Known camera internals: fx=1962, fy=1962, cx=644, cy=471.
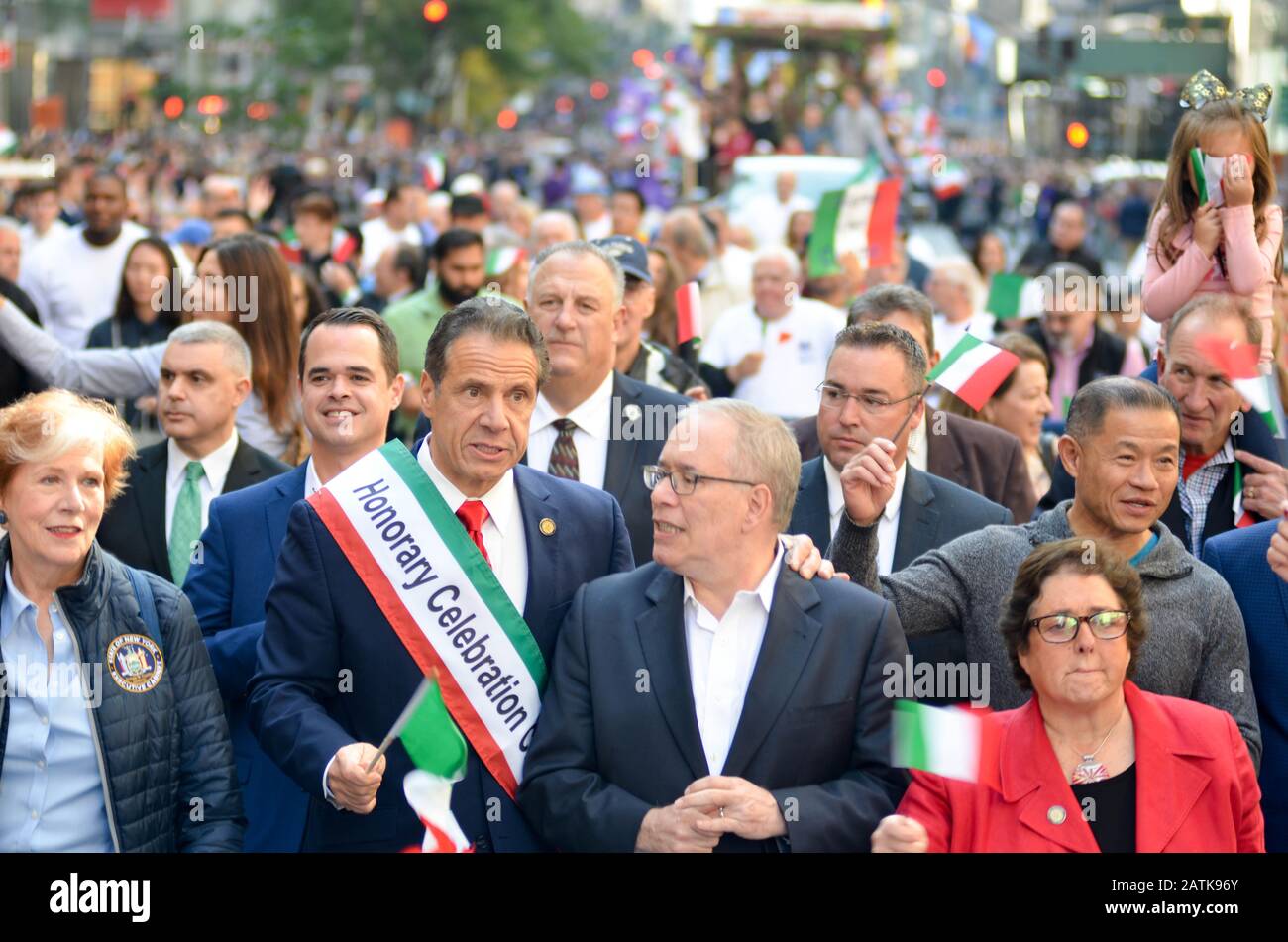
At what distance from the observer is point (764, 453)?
4.60 meters

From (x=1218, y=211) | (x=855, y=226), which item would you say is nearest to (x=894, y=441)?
(x=1218, y=211)

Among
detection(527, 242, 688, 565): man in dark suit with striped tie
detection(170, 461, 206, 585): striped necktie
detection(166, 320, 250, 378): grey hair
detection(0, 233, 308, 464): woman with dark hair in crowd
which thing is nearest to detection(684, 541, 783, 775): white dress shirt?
detection(527, 242, 688, 565): man in dark suit with striped tie

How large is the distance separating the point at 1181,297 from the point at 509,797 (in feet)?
9.69

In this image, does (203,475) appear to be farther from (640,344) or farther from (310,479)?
(640,344)

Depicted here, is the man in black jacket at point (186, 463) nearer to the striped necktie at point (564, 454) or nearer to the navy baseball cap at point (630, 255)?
the striped necktie at point (564, 454)

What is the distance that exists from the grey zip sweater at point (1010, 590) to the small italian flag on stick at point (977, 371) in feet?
3.76

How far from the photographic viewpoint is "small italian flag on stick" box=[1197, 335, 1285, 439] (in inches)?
222

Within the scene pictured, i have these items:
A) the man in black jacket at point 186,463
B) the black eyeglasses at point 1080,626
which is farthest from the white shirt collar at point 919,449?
the black eyeglasses at point 1080,626

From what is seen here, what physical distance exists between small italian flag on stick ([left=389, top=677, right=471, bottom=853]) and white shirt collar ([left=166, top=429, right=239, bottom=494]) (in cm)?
237

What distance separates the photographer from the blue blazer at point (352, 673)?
473 centimetres

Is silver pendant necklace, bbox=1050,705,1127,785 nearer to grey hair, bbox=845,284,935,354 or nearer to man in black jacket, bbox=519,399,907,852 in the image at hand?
man in black jacket, bbox=519,399,907,852

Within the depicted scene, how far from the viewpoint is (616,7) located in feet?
519
